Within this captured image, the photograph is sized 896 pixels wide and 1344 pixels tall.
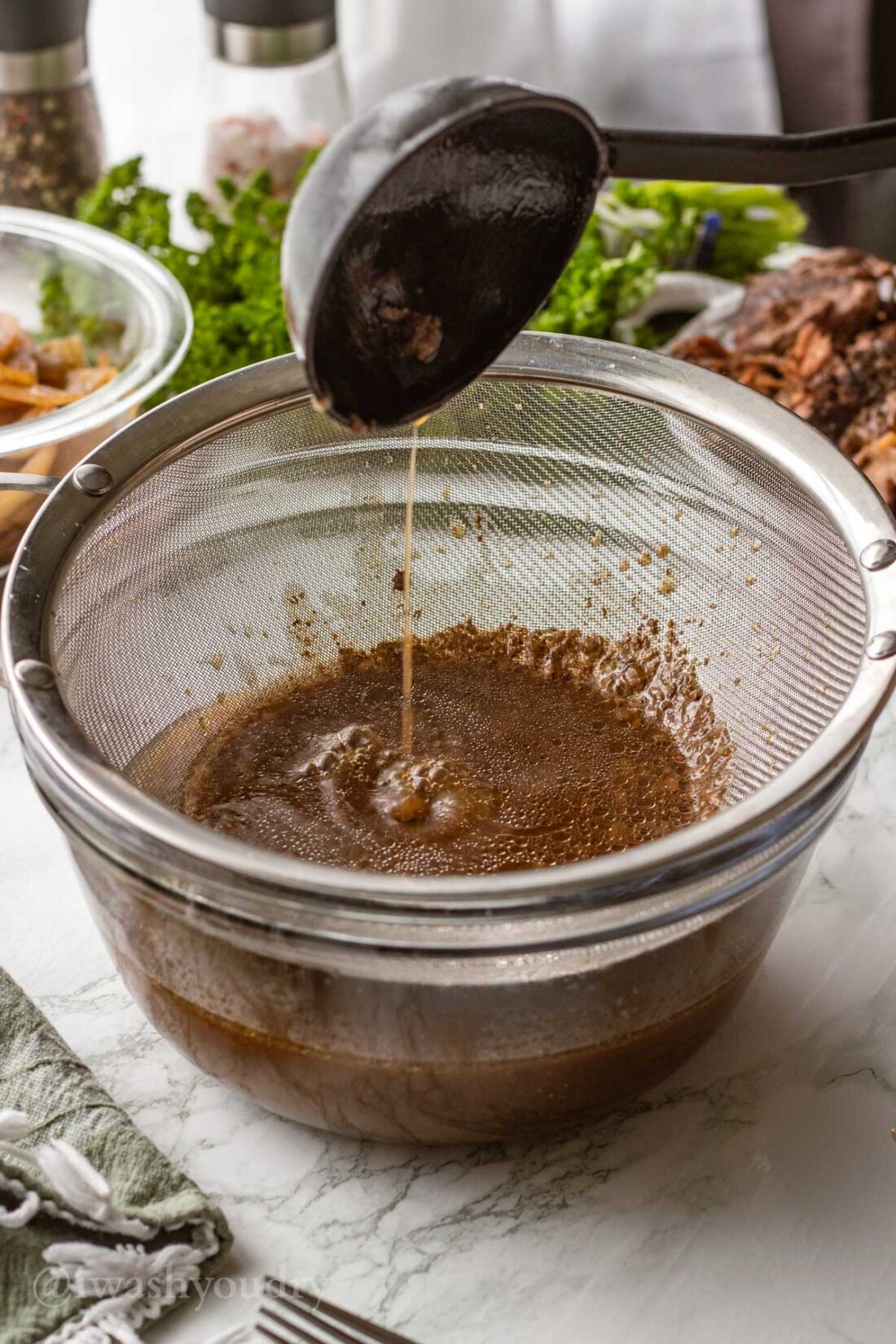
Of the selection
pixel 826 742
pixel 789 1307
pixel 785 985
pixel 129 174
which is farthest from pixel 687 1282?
pixel 129 174

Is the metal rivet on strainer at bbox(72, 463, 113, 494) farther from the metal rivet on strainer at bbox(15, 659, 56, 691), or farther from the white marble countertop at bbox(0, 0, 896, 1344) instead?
the white marble countertop at bbox(0, 0, 896, 1344)

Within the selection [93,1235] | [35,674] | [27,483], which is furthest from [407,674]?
[93,1235]

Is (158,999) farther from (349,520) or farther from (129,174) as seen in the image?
(129,174)

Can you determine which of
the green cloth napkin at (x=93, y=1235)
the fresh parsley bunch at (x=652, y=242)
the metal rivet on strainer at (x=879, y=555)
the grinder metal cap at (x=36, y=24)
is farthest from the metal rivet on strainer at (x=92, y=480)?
the grinder metal cap at (x=36, y=24)

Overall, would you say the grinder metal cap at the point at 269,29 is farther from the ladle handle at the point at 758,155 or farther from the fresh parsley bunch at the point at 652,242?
the ladle handle at the point at 758,155

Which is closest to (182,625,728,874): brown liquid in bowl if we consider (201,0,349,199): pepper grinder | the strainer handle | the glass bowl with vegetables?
the strainer handle

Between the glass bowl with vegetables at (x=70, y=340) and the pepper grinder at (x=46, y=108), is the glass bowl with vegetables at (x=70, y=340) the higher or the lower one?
the lower one

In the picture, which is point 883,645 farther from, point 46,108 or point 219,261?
point 46,108
